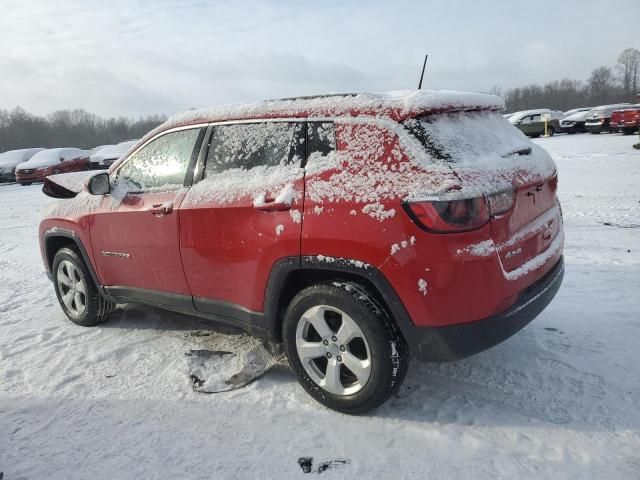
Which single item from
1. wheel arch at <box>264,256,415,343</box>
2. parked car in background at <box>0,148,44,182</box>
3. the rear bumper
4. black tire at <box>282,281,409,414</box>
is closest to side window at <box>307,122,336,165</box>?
wheel arch at <box>264,256,415,343</box>

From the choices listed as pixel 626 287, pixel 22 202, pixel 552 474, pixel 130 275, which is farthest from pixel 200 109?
pixel 22 202

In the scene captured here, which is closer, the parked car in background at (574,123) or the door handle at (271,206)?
the door handle at (271,206)

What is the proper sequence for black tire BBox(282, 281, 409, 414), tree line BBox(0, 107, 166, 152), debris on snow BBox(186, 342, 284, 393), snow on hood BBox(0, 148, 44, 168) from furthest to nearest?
tree line BBox(0, 107, 166, 152), snow on hood BBox(0, 148, 44, 168), debris on snow BBox(186, 342, 284, 393), black tire BBox(282, 281, 409, 414)

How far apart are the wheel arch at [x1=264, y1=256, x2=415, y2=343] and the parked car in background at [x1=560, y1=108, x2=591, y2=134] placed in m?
29.8

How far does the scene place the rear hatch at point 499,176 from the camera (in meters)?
2.46

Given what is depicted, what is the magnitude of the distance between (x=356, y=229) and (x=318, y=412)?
112 cm

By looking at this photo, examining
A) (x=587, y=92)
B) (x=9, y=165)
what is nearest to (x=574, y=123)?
(x=9, y=165)

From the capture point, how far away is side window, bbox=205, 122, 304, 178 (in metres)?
2.97

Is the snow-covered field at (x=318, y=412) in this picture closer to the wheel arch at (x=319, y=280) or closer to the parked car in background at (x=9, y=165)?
the wheel arch at (x=319, y=280)

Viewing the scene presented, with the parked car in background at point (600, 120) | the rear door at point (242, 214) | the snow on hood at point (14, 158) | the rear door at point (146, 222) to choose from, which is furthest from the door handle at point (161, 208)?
the parked car in background at point (600, 120)

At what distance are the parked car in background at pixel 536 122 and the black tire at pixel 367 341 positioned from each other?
94.9 feet

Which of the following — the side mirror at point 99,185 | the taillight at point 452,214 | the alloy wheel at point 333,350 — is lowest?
the alloy wheel at point 333,350

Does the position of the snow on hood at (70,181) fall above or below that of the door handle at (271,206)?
above

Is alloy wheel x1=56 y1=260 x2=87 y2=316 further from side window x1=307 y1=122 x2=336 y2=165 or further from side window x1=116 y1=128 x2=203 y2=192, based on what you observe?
side window x1=307 y1=122 x2=336 y2=165
